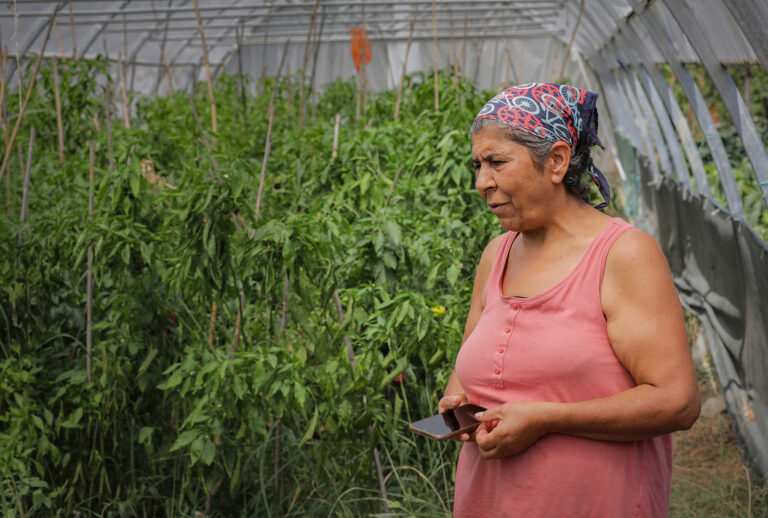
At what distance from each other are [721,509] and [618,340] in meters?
2.25

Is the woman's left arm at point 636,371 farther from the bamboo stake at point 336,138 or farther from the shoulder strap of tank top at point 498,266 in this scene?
the bamboo stake at point 336,138

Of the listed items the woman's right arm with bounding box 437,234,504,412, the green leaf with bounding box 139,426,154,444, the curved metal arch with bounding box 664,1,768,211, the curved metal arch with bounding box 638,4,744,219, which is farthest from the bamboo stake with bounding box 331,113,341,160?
the woman's right arm with bounding box 437,234,504,412

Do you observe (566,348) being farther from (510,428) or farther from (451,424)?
(451,424)

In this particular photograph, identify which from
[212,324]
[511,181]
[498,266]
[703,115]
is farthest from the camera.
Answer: [703,115]

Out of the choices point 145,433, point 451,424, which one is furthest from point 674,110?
point 451,424

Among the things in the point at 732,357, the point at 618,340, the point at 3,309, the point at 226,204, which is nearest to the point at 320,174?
the point at 226,204

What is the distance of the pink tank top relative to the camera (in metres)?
1.33

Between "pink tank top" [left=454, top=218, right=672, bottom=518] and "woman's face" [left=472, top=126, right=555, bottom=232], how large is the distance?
13 centimetres

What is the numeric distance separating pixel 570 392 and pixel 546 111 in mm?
482

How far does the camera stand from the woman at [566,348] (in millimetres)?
1284

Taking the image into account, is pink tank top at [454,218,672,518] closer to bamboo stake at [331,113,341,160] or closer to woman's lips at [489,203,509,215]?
woman's lips at [489,203,509,215]

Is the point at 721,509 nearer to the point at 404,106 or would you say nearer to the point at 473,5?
the point at 404,106

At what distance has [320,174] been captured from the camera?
382 centimetres

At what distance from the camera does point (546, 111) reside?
1386mm
